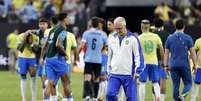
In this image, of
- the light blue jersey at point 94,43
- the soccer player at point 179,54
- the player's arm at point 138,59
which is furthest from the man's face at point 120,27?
the light blue jersey at point 94,43

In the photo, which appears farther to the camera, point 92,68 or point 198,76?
point 92,68

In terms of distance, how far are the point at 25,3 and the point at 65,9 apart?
7.00ft

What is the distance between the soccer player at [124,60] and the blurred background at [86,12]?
2031cm

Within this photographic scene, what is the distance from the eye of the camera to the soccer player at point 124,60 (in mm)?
18031

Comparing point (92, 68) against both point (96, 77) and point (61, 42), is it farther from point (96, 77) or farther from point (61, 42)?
point (61, 42)

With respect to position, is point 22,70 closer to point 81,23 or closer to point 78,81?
point 78,81

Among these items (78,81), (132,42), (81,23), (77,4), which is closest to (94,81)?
(132,42)

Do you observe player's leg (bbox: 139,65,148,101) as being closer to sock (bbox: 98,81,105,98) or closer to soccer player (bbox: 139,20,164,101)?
soccer player (bbox: 139,20,164,101)

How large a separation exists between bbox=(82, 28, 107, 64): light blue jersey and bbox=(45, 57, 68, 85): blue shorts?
8.77 ft

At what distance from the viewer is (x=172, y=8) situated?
4259 cm

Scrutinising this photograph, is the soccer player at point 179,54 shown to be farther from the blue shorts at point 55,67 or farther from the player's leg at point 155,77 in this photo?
the blue shorts at point 55,67

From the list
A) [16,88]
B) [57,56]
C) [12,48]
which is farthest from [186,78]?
[12,48]

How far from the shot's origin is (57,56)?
20.4m

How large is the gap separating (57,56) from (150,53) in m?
2.73
